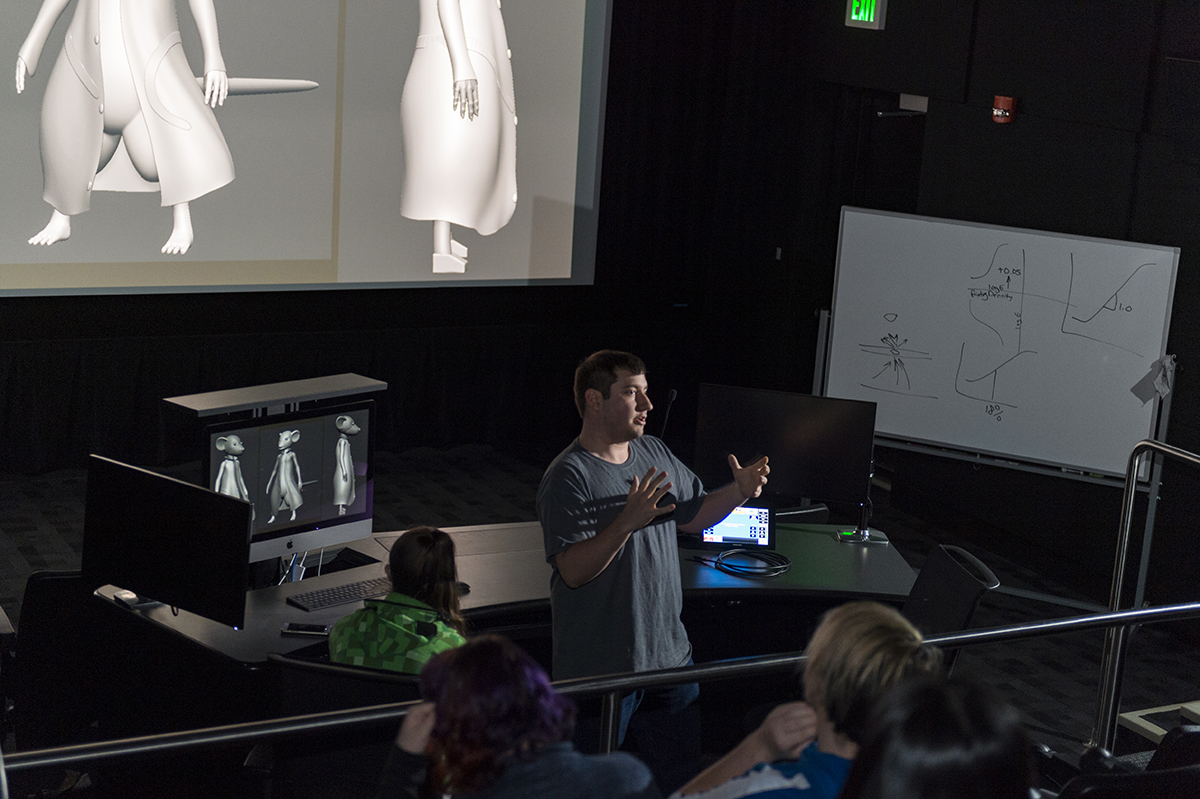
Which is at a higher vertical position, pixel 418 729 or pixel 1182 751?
pixel 418 729

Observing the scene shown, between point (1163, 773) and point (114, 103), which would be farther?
point (114, 103)

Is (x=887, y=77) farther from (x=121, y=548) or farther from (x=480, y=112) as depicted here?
(x=121, y=548)

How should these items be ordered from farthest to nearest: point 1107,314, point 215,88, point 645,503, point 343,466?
point 215,88 → point 1107,314 → point 343,466 → point 645,503

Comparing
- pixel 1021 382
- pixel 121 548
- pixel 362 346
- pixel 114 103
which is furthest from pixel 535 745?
pixel 362 346

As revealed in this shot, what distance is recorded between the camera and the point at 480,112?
6238mm

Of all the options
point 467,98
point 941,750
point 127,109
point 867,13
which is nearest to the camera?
point 941,750

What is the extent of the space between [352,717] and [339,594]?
5.00 feet

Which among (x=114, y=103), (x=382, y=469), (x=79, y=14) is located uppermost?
(x=79, y=14)

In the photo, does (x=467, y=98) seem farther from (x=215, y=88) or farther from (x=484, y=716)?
(x=484, y=716)

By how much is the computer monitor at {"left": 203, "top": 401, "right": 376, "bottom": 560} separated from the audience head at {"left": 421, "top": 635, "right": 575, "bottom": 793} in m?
2.03

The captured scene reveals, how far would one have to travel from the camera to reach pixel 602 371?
2705mm

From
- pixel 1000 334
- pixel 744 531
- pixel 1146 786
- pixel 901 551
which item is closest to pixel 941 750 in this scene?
pixel 1146 786

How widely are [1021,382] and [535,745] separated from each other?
14.3ft

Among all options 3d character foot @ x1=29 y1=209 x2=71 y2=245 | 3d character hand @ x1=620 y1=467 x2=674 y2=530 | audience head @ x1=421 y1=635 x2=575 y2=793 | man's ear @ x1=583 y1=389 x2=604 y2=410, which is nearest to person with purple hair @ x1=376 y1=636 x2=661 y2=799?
audience head @ x1=421 y1=635 x2=575 y2=793
